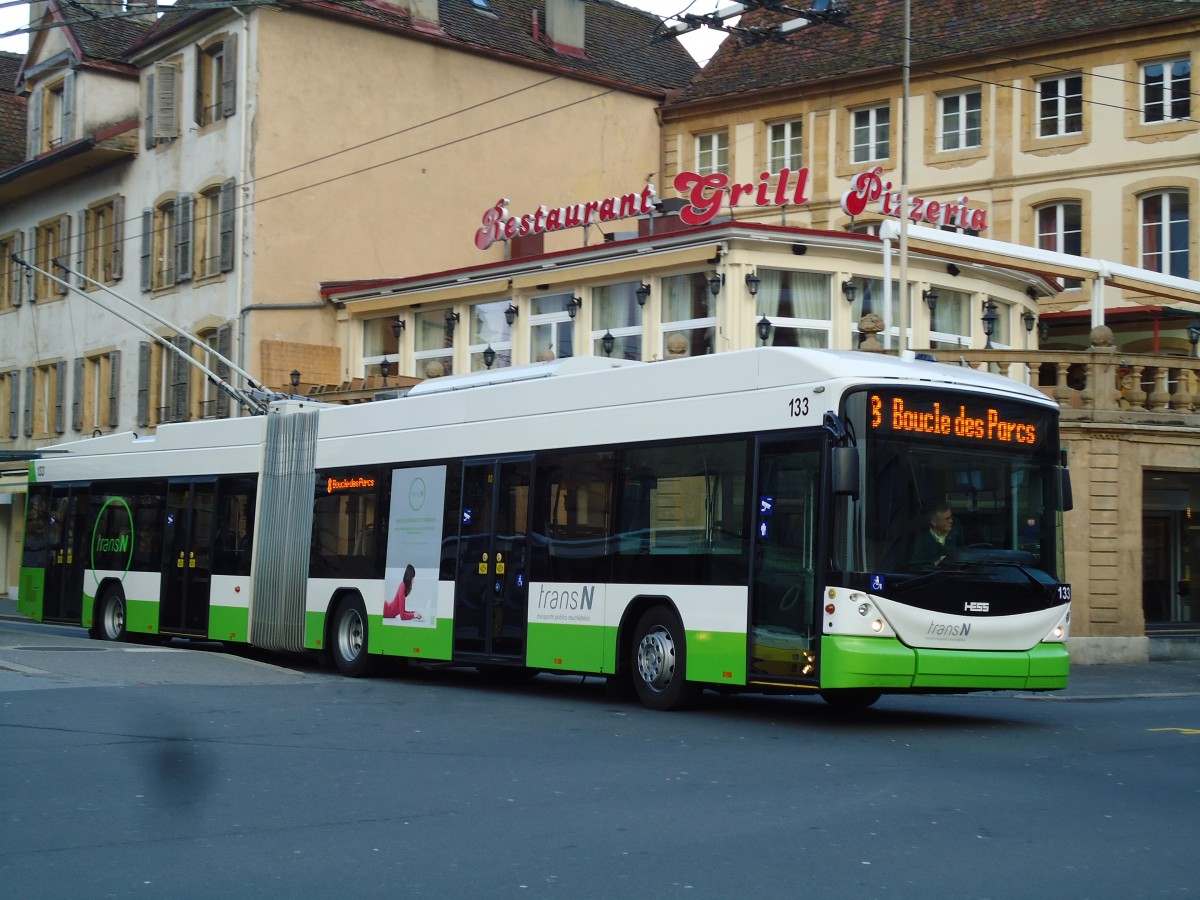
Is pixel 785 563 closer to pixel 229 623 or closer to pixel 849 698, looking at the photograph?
pixel 849 698

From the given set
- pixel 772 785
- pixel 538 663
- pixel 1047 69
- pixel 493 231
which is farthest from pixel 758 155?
pixel 772 785

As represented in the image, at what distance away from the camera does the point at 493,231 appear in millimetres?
34094

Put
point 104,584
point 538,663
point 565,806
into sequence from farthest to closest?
point 104,584
point 538,663
point 565,806

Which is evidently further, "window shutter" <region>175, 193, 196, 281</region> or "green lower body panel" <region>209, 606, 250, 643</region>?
"window shutter" <region>175, 193, 196, 281</region>

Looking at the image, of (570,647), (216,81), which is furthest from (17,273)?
(570,647)

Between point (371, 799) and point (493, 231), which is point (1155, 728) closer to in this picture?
point (371, 799)

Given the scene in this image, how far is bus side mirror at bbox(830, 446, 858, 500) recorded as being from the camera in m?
12.6

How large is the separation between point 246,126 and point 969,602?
26995 millimetres

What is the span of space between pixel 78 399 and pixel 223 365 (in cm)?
880

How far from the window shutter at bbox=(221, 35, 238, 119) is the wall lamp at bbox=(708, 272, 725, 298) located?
1339 cm

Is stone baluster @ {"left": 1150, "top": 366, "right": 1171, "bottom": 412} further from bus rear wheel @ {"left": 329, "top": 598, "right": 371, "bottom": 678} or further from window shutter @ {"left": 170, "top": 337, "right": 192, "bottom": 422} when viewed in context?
window shutter @ {"left": 170, "top": 337, "right": 192, "bottom": 422}

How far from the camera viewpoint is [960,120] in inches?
1563

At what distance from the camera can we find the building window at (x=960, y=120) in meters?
39.4

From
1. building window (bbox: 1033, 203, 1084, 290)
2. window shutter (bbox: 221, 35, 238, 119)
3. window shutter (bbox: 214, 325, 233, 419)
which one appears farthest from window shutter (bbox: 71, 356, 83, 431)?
building window (bbox: 1033, 203, 1084, 290)
